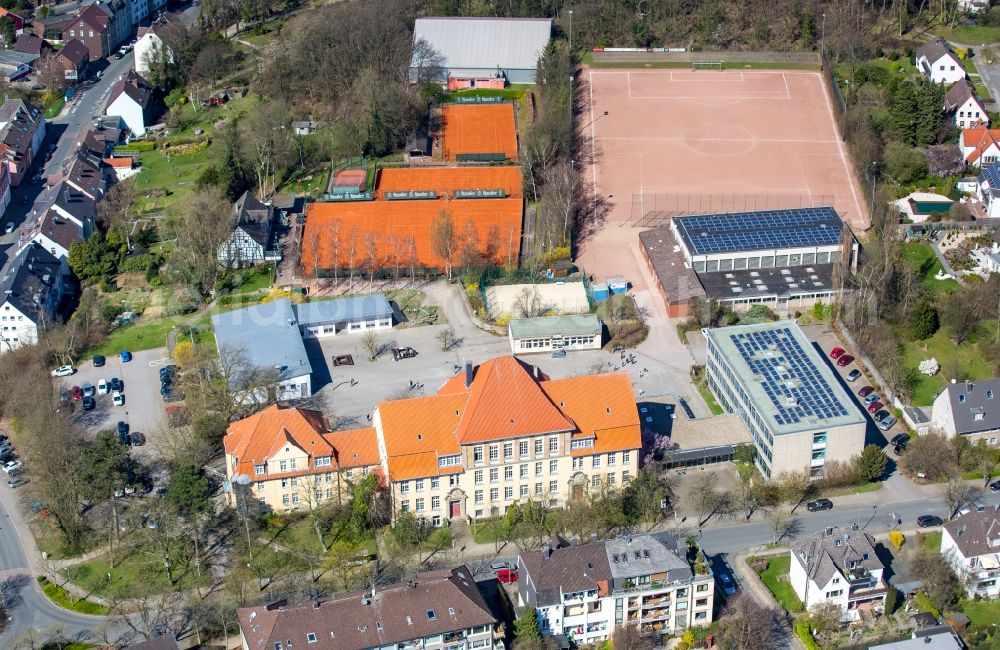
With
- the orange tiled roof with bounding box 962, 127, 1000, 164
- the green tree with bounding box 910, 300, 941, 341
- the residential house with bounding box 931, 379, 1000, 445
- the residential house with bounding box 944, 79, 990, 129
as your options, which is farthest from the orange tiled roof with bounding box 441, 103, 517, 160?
the residential house with bounding box 931, 379, 1000, 445

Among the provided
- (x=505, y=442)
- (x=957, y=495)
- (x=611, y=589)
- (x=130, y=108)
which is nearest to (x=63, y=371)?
(x=505, y=442)

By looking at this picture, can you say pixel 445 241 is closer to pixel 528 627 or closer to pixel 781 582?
pixel 781 582

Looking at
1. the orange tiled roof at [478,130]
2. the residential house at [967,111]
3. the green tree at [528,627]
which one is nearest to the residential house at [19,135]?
the orange tiled roof at [478,130]

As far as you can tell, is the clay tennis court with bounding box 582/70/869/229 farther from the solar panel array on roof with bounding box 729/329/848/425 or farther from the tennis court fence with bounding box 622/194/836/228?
the solar panel array on roof with bounding box 729/329/848/425

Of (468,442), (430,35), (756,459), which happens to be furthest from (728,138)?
(468,442)

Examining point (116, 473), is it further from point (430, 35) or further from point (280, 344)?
point (430, 35)

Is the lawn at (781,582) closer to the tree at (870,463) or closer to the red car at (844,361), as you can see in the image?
the tree at (870,463)
